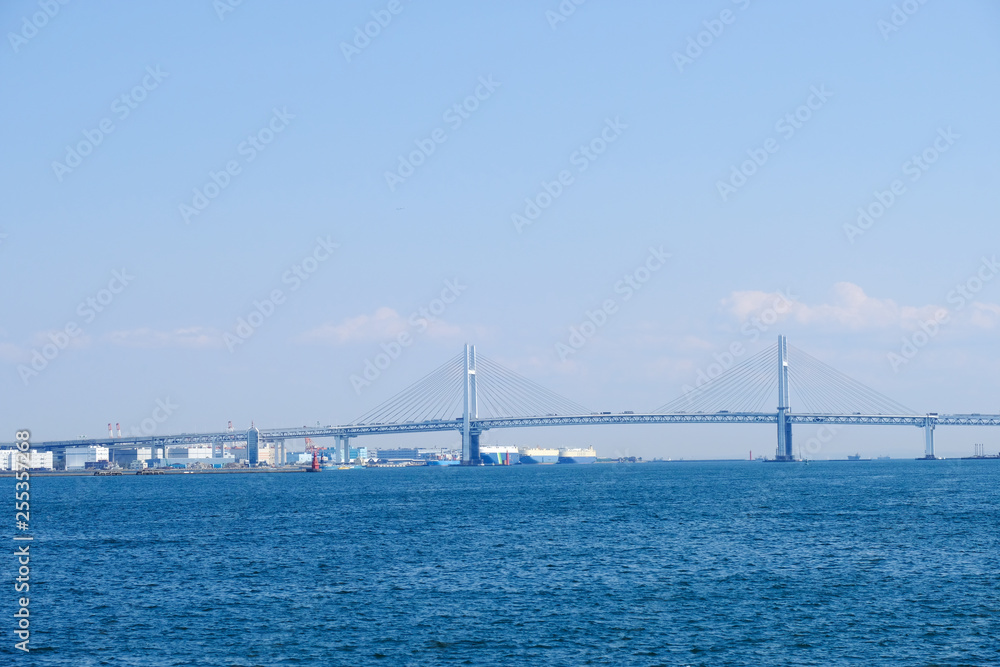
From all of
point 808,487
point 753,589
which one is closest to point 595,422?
point 808,487

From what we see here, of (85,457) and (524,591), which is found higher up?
(524,591)

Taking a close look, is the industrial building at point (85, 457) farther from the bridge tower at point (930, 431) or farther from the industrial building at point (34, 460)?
the bridge tower at point (930, 431)

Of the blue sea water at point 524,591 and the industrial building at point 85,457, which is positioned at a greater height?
the blue sea water at point 524,591

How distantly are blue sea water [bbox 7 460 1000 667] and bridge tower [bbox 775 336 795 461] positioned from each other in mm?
86497

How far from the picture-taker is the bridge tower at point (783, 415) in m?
128

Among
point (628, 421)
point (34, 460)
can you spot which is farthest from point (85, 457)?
point (628, 421)

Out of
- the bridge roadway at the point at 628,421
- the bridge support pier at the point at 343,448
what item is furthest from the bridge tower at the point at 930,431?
the bridge support pier at the point at 343,448

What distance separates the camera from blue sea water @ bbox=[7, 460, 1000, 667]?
18016 mm

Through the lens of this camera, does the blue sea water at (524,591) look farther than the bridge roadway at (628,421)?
No

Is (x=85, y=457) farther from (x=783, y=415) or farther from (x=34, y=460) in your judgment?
(x=783, y=415)

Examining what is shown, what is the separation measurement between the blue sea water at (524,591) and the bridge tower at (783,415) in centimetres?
8650

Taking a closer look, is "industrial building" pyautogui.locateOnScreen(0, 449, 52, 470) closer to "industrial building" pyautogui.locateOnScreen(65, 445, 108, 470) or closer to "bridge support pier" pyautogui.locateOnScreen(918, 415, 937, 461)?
"industrial building" pyautogui.locateOnScreen(65, 445, 108, 470)

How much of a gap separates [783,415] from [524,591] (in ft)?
364

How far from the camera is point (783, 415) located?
421 ft
